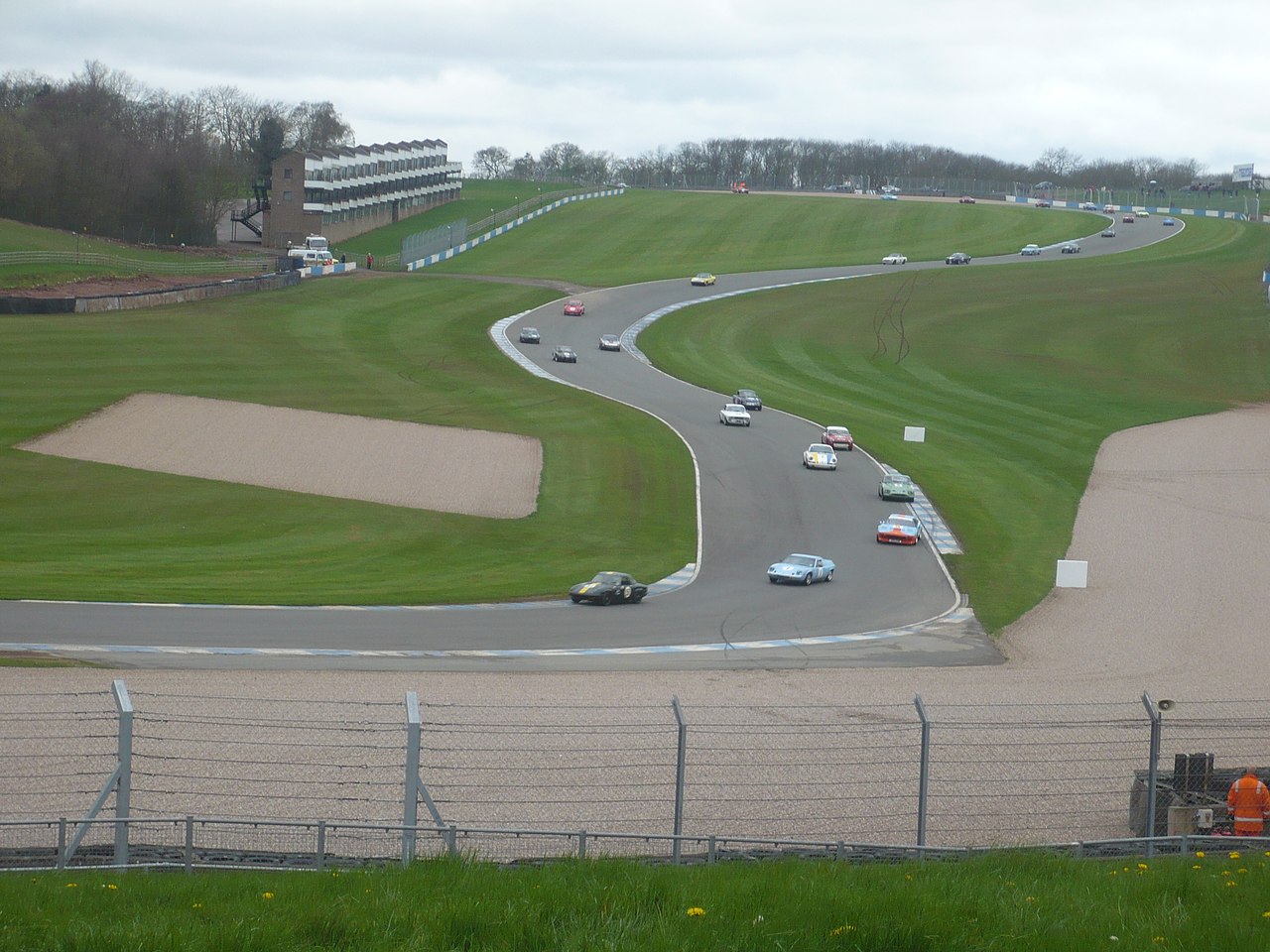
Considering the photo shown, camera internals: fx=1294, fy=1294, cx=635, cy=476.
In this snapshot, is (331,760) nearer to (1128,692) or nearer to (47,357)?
(1128,692)

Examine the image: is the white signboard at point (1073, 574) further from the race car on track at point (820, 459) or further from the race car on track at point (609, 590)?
the race car on track at point (820, 459)

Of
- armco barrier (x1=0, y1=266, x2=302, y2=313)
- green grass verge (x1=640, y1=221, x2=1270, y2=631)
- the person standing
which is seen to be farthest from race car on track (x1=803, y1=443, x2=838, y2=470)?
armco barrier (x1=0, y1=266, x2=302, y2=313)

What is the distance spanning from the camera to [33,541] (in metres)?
38.8

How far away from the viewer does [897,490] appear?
2072 inches

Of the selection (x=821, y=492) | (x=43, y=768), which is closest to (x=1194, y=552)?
(x=821, y=492)

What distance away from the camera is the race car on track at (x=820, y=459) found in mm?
57438

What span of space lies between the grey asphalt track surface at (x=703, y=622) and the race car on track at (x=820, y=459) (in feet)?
1.63

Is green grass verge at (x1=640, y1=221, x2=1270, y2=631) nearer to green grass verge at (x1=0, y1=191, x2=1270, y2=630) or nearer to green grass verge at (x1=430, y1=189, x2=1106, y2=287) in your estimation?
green grass verge at (x1=0, y1=191, x2=1270, y2=630)

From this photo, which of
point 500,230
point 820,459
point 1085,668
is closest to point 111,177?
point 500,230

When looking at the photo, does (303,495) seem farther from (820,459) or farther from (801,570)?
(820,459)

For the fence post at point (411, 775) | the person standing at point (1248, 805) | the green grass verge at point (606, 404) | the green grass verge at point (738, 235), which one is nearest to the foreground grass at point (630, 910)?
the fence post at point (411, 775)

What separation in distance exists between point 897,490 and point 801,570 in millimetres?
14455

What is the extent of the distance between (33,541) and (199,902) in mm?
33701

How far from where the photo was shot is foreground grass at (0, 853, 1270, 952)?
7648mm
